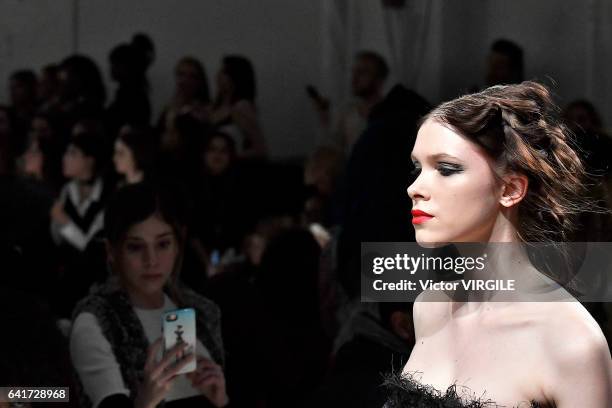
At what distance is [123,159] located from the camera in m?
3.69

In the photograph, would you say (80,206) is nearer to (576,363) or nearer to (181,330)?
(181,330)

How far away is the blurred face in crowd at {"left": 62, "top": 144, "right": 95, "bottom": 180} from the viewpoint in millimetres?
3740

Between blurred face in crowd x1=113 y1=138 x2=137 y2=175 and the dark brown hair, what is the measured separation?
6.67ft

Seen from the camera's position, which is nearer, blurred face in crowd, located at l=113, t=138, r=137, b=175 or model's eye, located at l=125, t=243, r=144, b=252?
model's eye, located at l=125, t=243, r=144, b=252

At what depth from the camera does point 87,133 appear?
3863 millimetres

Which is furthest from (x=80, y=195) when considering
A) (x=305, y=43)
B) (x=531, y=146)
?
(x=531, y=146)

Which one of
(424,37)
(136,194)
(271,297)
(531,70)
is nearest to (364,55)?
(424,37)

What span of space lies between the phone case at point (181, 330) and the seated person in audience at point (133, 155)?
1.20m

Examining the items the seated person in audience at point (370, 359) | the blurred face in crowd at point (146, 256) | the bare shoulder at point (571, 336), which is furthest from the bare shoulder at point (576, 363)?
the blurred face in crowd at point (146, 256)

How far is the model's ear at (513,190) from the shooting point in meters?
1.77

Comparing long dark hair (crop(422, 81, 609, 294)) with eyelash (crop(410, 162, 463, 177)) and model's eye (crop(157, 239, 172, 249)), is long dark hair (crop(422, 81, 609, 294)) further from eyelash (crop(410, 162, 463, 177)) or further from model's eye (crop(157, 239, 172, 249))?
model's eye (crop(157, 239, 172, 249))

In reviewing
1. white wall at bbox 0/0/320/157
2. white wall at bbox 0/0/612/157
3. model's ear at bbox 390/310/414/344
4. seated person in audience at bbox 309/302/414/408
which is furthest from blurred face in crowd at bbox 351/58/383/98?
model's ear at bbox 390/310/414/344

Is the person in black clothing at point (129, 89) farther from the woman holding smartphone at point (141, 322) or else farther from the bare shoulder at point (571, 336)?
the bare shoulder at point (571, 336)

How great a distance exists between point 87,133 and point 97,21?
1.56 feet
